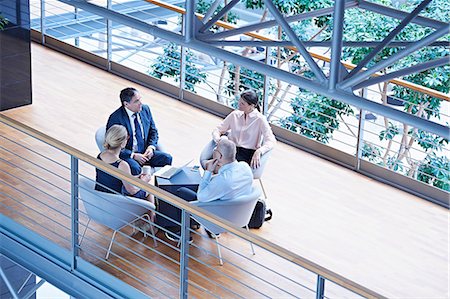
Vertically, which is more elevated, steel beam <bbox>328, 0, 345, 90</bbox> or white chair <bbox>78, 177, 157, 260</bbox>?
steel beam <bbox>328, 0, 345, 90</bbox>

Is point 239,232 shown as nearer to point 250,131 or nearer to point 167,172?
point 167,172

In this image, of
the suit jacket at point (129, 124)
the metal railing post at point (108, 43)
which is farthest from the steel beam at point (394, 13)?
the metal railing post at point (108, 43)

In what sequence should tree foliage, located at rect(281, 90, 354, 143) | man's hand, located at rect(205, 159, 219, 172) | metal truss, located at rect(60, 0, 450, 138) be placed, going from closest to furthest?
metal truss, located at rect(60, 0, 450, 138) < man's hand, located at rect(205, 159, 219, 172) < tree foliage, located at rect(281, 90, 354, 143)

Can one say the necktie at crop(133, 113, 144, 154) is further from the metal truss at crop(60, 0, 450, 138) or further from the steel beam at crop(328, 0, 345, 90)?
the steel beam at crop(328, 0, 345, 90)

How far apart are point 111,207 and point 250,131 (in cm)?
134

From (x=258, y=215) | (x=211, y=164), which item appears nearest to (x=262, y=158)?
(x=258, y=215)

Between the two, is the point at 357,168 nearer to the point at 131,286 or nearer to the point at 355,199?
the point at 355,199

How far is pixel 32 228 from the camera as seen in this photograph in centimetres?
590

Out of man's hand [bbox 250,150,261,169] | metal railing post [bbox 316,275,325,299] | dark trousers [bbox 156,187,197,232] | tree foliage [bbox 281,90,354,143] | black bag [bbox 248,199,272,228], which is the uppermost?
metal railing post [bbox 316,275,325,299]

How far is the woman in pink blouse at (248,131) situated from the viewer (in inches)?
250

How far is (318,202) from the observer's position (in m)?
6.60

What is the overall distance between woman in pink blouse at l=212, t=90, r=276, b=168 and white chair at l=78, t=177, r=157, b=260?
1009 mm

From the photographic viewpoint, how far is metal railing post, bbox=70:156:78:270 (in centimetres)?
520

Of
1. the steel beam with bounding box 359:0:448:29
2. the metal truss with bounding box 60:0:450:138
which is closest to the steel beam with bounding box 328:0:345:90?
the metal truss with bounding box 60:0:450:138
